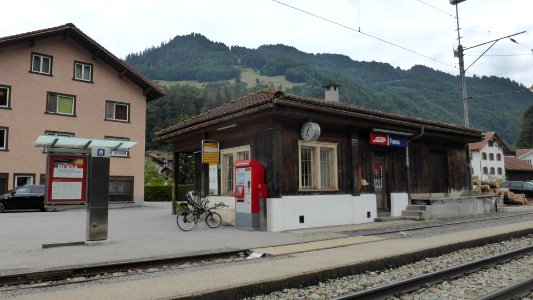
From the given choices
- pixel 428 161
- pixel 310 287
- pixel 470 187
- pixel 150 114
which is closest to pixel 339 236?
pixel 310 287

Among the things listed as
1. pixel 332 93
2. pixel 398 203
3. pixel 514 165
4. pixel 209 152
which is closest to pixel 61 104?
pixel 209 152

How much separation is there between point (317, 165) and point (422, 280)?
7.32 m

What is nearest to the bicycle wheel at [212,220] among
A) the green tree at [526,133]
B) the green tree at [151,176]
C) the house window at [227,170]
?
the house window at [227,170]

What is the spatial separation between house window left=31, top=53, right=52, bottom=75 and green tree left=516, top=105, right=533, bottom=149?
85734 mm

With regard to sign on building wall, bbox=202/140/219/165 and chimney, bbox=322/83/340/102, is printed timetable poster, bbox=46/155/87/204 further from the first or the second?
chimney, bbox=322/83/340/102

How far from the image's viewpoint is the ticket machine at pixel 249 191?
11969mm

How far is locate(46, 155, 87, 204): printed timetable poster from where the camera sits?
9.07 metres

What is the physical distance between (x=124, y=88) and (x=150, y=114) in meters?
48.5

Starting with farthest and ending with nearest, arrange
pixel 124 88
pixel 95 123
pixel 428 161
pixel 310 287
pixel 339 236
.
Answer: pixel 124 88
pixel 95 123
pixel 428 161
pixel 339 236
pixel 310 287

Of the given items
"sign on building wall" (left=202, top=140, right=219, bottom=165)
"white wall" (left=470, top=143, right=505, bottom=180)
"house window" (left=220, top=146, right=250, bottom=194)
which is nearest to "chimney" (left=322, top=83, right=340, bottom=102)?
"house window" (left=220, top=146, right=250, bottom=194)

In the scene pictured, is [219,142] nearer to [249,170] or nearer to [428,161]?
[249,170]

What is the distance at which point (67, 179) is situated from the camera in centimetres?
929

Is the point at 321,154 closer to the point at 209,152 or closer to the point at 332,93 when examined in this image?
the point at 209,152

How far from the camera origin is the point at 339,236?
1052 cm
